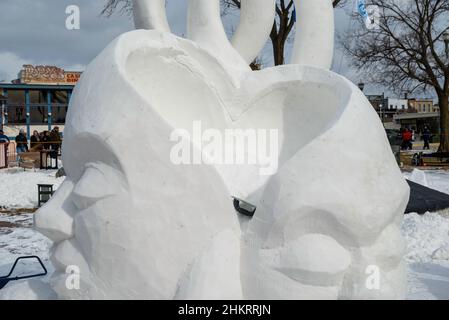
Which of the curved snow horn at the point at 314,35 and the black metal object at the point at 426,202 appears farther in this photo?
the black metal object at the point at 426,202

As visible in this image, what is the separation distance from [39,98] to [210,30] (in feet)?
109

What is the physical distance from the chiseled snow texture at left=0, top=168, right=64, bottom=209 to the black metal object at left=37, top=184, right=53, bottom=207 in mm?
329

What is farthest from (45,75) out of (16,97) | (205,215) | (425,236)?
(205,215)

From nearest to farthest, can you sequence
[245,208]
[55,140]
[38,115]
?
[245,208], [55,140], [38,115]

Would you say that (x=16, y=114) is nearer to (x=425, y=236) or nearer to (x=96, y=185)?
(x=425, y=236)

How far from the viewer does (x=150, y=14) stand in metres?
4.65

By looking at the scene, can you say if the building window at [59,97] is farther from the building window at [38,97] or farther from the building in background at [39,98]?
the building window at [38,97]

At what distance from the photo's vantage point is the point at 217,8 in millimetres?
4750

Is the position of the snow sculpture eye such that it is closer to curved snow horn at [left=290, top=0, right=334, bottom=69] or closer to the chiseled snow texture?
curved snow horn at [left=290, top=0, right=334, bottom=69]

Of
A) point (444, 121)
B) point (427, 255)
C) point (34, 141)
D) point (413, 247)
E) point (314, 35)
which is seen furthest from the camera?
point (444, 121)

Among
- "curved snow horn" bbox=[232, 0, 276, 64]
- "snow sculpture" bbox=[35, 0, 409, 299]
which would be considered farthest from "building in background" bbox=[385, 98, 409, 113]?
"snow sculpture" bbox=[35, 0, 409, 299]

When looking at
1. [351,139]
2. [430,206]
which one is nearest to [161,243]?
[351,139]

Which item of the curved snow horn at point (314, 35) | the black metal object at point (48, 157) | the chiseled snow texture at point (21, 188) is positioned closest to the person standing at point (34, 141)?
the black metal object at point (48, 157)

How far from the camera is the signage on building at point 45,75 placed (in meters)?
34.6
